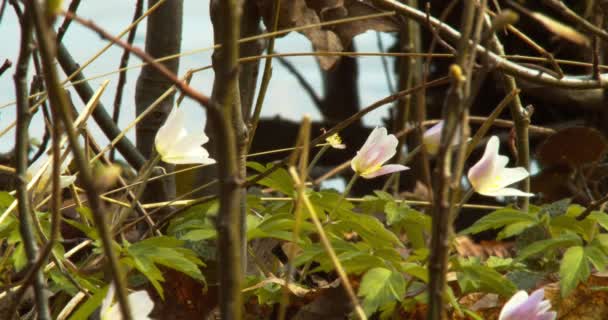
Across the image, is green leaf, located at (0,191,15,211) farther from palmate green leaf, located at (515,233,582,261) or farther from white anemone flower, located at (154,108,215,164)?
palmate green leaf, located at (515,233,582,261)

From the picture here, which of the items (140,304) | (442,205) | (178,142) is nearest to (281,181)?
(178,142)

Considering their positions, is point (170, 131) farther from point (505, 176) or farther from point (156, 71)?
point (156, 71)

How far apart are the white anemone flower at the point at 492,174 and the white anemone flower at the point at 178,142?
30 centimetres

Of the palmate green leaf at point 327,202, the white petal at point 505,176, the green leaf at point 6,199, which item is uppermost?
the green leaf at point 6,199

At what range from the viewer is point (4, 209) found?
3.54ft

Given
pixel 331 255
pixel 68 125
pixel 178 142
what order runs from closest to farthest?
pixel 68 125 < pixel 331 255 < pixel 178 142

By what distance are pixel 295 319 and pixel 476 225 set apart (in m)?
0.26

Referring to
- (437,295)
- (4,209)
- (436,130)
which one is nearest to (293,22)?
(436,130)

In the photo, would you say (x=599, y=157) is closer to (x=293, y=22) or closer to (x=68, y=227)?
(x=293, y=22)

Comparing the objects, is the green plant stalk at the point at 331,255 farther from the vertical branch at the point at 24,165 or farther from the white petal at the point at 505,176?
the white petal at the point at 505,176

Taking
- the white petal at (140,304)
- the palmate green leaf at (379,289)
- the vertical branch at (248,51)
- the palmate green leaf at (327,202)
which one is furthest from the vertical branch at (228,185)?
the vertical branch at (248,51)

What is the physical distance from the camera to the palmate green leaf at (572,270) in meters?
1.00

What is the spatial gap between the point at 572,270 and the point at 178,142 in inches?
18.6

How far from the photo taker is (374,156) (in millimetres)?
1104
